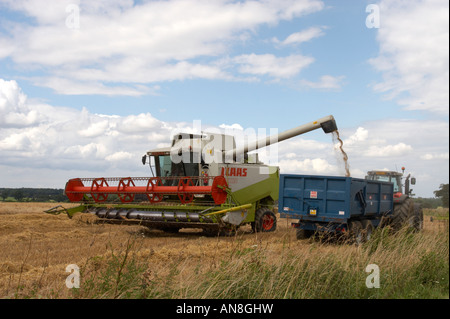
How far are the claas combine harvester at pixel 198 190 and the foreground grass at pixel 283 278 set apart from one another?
5.09 metres

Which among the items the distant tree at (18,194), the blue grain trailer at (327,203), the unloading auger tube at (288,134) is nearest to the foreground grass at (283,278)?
the blue grain trailer at (327,203)

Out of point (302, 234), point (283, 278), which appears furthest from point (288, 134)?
point (283, 278)

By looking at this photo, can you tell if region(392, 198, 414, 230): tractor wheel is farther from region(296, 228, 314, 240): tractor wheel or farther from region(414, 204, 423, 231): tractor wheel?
region(296, 228, 314, 240): tractor wheel

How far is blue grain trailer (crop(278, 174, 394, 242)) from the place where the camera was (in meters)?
10.1

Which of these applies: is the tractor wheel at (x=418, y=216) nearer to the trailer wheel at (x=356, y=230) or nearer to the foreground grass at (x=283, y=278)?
the trailer wheel at (x=356, y=230)

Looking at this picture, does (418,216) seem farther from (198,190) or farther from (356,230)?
Answer: (198,190)

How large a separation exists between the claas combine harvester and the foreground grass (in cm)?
509

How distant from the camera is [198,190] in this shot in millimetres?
10906

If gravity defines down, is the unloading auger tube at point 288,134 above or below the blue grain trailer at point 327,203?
above

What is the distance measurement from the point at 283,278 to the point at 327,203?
5820mm

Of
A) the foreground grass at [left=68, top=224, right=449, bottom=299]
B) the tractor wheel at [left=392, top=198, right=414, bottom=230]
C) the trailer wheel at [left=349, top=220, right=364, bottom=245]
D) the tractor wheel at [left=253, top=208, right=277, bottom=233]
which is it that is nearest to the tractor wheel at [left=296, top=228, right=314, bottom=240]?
the trailer wheel at [left=349, top=220, right=364, bottom=245]

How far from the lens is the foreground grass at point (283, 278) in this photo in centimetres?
443
